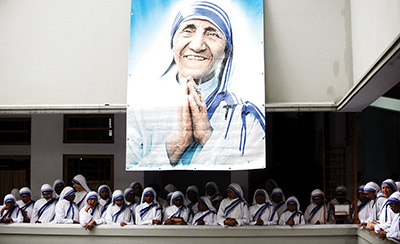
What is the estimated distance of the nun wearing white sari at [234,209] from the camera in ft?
29.0

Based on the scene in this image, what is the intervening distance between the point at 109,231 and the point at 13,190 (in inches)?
114

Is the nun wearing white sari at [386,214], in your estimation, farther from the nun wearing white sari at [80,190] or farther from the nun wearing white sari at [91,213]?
the nun wearing white sari at [80,190]

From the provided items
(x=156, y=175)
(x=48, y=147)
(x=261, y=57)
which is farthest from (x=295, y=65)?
(x=48, y=147)

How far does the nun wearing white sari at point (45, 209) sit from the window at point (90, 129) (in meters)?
1.83

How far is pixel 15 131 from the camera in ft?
38.6

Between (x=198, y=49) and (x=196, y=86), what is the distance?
60cm

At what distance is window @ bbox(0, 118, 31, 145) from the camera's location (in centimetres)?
1172

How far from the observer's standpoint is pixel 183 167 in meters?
8.48

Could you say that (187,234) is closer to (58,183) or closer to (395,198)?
(58,183)

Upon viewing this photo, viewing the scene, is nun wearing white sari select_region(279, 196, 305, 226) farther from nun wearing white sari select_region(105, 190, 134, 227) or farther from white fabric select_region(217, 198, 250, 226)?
nun wearing white sari select_region(105, 190, 134, 227)

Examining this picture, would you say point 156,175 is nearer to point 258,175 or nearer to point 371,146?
point 258,175

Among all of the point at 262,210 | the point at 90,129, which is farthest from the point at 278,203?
the point at 90,129

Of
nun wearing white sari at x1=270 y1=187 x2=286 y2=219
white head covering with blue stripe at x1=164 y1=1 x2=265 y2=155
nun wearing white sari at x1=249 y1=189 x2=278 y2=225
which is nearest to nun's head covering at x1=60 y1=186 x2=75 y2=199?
white head covering with blue stripe at x1=164 y1=1 x2=265 y2=155

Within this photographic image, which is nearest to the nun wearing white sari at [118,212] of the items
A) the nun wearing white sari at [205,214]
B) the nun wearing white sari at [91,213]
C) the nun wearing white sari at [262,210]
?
the nun wearing white sari at [91,213]
